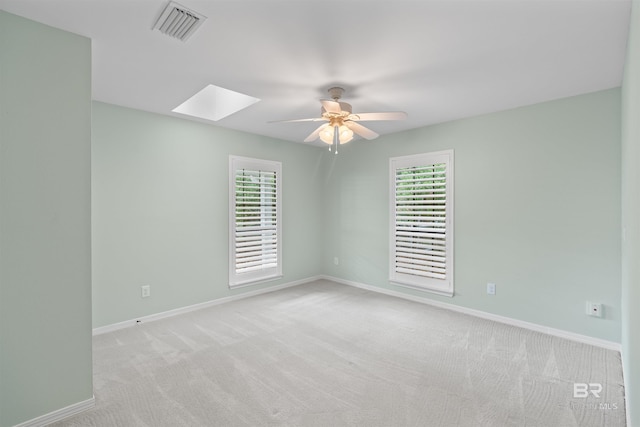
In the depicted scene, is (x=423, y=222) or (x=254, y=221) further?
(x=254, y=221)

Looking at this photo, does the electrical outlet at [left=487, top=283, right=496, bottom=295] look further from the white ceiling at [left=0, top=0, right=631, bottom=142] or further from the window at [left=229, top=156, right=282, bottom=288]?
the window at [left=229, top=156, right=282, bottom=288]

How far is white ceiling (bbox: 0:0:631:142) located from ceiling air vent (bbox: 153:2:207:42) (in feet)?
0.15

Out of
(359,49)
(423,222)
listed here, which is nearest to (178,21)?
(359,49)

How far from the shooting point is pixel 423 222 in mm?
4246

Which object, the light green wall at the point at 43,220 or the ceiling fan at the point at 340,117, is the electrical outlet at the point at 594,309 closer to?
the ceiling fan at the point at 340,117

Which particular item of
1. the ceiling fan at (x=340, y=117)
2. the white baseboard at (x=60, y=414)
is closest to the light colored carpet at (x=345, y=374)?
the white baseboard at (x=60, y=414)

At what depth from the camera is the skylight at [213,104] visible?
351 cm

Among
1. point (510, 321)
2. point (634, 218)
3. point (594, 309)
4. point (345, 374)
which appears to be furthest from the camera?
point (510, 321)

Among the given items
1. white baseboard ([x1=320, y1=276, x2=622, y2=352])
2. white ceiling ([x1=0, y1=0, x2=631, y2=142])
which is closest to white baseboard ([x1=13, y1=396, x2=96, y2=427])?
white ceiling ([x1=0, y1=0, x2=631, y2=142])

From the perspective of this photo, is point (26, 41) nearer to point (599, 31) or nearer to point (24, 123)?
point (24, 123)

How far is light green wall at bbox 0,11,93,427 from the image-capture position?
71.2 inches

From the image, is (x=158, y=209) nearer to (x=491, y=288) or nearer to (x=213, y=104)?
(x=213, y=104)

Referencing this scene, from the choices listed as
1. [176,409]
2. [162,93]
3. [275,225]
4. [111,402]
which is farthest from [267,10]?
[275,225]

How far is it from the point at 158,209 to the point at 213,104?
4.68 ft
